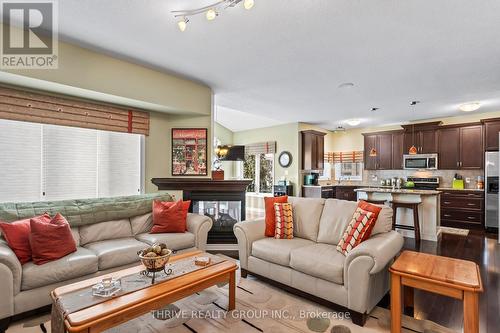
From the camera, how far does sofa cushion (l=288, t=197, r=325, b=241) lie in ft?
10.3

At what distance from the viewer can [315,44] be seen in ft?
9.65

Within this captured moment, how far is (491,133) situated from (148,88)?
7.06 meters

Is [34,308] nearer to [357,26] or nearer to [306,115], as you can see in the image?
[357,26]

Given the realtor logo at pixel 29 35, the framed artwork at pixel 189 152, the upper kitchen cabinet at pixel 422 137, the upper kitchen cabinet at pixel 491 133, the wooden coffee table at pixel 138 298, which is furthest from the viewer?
the upper kitchen cabinet at pixel 422 137

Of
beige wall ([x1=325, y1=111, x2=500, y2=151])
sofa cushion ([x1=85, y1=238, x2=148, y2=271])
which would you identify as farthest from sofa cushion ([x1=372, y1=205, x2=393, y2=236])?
beige wall ([x1=325, y1=111, x2=500, y2=151])

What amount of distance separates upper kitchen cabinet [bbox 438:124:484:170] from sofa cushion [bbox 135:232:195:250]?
21.3ft

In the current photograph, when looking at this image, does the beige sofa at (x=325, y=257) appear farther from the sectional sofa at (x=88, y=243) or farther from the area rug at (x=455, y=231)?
the area rug at (x=455, y=231)

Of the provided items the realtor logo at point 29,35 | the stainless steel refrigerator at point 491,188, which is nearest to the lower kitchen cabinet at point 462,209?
the stainless steel refrigerator at point 491,188

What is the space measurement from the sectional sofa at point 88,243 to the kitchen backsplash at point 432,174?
618cm

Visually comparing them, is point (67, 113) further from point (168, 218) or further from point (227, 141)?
point (227, 141)

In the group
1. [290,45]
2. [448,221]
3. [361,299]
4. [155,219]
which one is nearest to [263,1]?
[290,45]

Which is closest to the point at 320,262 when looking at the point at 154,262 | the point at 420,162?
the point at 154,262

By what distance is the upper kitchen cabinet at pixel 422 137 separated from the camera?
657 cm

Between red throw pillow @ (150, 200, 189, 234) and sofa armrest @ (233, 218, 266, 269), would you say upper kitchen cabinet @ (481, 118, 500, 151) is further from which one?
red throw pillow @ (150, 200, 189, 234)
